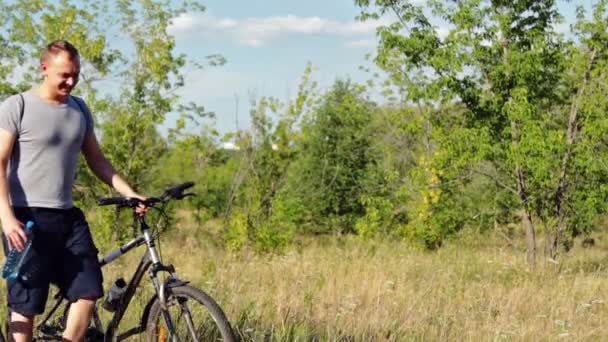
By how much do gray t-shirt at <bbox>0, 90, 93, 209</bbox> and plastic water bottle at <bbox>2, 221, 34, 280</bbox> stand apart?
168 mm

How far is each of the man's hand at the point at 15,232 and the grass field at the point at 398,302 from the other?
1.71 meters

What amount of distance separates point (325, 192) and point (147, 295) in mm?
22312

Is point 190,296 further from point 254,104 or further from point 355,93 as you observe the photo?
point 355,93

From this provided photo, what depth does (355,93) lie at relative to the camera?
A: 27484 millimetres

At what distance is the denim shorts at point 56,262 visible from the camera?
3.86 metres

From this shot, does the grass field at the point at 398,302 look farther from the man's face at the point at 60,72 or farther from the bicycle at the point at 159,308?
the man's face at the point at 60,72

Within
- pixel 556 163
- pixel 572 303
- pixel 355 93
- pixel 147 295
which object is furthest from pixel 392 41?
pixel 355 93

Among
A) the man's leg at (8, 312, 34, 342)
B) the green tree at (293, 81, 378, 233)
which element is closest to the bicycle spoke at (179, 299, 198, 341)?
the man's leg at (8, 312, 34, 342)

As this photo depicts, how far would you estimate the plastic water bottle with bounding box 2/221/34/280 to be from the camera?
373cm

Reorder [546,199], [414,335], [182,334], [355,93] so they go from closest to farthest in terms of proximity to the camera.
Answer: [182,334], [414,335], [546,199], [355,93]

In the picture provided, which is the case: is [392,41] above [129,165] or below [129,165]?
above

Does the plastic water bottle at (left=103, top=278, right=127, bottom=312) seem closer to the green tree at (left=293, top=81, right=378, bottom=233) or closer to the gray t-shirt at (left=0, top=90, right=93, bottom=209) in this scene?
the gray t-shirt at (left=0, top=90, right=93, bottom=209)

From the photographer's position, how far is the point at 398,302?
715 cm

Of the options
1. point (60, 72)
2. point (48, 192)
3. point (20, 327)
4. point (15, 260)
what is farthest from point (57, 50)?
point (20, 327)
